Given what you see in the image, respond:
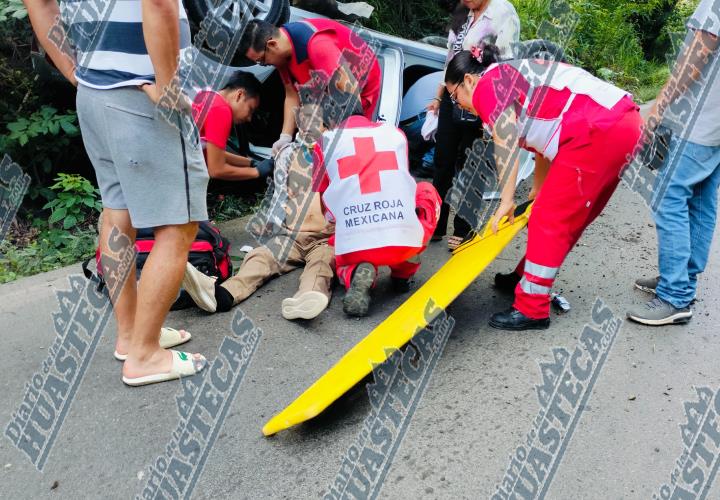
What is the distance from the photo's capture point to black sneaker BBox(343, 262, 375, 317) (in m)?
2.91

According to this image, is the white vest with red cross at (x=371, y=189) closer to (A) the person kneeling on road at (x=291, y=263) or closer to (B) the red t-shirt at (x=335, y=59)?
(A) the person kneeling on road at (x=291, y=263)

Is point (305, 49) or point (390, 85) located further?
point (390, 85)

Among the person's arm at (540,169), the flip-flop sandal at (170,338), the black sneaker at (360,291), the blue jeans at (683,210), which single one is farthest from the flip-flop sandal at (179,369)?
the blue jeans at (683,210)

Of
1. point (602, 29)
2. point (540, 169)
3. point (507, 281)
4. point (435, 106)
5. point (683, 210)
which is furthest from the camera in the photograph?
point (602, 29)

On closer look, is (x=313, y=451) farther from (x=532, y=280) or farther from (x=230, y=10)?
(x=230, y=10)

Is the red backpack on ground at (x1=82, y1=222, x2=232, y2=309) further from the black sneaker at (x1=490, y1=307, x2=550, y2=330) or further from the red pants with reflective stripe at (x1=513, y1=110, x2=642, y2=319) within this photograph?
the red pants with reflective stripe at (x1=513, y1=110, x2=642, y2=319)

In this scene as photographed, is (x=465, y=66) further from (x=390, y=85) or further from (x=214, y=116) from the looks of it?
(x=390, y=85)

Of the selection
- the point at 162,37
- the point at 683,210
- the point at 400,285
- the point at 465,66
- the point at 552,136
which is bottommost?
the point at 400,285

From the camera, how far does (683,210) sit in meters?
2.78

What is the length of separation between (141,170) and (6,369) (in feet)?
3.63

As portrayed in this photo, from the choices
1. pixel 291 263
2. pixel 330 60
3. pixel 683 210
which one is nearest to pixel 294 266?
pixel 291 263

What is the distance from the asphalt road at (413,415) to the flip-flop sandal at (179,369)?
0.04m

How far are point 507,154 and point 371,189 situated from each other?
25.4 inches

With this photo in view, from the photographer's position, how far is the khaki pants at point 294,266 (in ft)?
10.1
